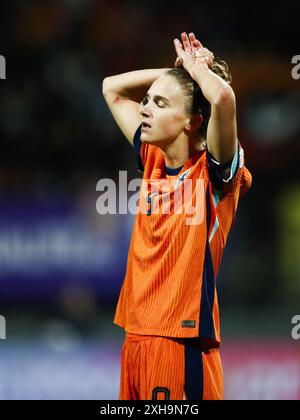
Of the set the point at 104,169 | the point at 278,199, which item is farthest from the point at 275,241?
the point at 104,169

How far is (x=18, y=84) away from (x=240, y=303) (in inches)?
81.6

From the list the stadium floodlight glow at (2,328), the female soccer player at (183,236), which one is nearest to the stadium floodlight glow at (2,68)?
the stadium floodlight glow at (2,328)

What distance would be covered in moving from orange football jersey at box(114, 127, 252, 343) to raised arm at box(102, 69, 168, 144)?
38cm

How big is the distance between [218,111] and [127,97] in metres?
0.66

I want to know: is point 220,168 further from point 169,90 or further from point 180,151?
point 169,90

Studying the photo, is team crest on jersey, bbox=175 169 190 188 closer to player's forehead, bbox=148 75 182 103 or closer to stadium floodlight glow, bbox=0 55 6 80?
player's forehead, bbox=148 75 182 103

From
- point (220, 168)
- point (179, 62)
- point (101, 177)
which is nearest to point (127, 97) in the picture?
point (179, 62)

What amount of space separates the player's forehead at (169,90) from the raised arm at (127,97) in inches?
8.7

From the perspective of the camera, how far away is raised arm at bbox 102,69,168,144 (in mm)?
2783

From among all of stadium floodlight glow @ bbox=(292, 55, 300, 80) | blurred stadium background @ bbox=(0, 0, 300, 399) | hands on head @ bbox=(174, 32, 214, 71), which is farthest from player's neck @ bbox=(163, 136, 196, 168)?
stadium floodlight glow @ bbox=(292, 55, 300, 80)

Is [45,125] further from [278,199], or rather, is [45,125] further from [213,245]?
[213,245]

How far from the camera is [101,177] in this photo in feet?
16.1

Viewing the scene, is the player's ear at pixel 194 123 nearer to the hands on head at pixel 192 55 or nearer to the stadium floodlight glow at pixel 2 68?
the hands on head at pixel 192 55

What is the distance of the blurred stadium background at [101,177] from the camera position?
171 inches
